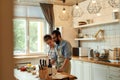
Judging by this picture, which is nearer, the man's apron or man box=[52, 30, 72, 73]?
man box=[52, 30, 72, 73]

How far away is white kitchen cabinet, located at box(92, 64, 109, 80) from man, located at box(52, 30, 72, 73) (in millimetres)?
1010

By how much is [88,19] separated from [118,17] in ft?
3.65

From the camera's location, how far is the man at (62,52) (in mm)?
3076

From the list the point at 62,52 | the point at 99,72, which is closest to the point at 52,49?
the point at 62,52

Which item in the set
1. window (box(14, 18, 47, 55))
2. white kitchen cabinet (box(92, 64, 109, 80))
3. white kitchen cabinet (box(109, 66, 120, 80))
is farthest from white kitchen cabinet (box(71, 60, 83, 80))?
window (box(14, 18, 47, 55))

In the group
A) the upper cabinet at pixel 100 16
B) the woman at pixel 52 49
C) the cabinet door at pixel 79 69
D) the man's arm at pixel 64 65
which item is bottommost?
the cabinet door at pixel 79 69

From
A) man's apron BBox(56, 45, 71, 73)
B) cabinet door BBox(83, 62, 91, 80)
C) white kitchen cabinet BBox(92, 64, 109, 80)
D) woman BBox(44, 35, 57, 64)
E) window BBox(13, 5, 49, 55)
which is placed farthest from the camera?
window BBox(13, 5, 49, 55)

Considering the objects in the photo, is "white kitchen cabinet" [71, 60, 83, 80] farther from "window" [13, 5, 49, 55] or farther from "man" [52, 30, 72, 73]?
"man" [52, 30, 72, 73]

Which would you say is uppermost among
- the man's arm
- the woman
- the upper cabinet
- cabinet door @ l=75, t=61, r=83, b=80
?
the upper cabinet

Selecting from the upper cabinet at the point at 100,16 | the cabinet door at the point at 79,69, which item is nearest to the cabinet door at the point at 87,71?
the cabinet door at the point at 79,69

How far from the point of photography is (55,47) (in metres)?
3.35

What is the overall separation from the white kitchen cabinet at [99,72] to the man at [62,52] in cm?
101

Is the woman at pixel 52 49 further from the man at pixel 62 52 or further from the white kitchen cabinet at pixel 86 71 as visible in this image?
the white kitchen cabinet at pixel 86 71

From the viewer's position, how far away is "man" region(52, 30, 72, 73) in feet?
10.1
